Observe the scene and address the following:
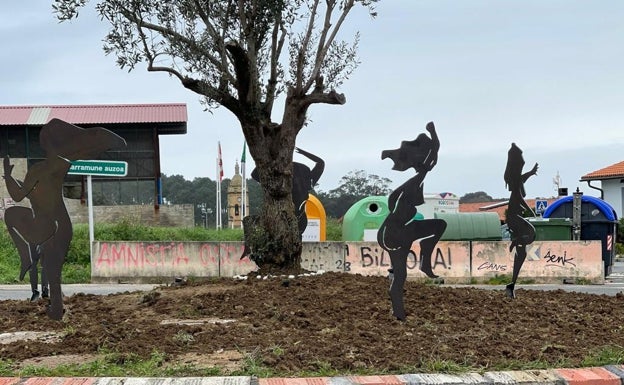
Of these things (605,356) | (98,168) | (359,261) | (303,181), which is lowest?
(359,261)

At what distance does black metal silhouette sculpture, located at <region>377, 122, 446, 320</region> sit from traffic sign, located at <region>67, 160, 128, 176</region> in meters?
13.7

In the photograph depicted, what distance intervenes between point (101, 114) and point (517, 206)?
2864 cm

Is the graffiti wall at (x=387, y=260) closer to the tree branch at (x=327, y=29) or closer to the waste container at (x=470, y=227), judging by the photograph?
the waste container at (x=470, y=227)

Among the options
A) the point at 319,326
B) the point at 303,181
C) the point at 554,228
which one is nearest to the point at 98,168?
the point at 303,181

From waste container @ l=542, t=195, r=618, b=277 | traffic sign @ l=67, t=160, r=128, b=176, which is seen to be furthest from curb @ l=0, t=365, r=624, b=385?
waste container @ l=542, t=195, r=618, b=277

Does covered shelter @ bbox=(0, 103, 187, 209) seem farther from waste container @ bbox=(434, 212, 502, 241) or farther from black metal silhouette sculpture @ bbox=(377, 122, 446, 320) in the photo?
black metal silhouette sculpture @ bbox=(377, 122, 446, 320)

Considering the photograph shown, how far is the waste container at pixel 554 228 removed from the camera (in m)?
20.6

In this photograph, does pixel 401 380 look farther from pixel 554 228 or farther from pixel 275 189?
pixel 554 228

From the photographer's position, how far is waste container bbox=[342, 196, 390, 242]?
21109 mm

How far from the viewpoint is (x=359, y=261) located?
18.2m

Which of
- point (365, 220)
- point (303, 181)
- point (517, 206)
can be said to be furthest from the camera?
point (365, 220)

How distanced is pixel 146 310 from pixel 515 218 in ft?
16.1

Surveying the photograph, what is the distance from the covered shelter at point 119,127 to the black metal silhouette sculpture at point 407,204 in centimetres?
2701

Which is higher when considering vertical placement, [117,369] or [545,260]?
[117,369]
